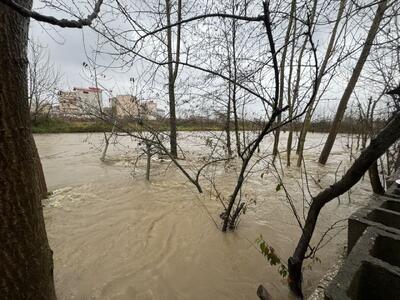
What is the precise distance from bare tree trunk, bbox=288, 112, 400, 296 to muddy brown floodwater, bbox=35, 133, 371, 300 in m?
0.31

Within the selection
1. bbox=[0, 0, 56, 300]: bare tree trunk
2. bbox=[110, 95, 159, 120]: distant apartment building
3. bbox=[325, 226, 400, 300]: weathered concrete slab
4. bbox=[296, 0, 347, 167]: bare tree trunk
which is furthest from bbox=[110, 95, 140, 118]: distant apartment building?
bbox=[325, 226, 400, 300]: weathered concrete slab

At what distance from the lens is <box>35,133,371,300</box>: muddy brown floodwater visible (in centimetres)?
232

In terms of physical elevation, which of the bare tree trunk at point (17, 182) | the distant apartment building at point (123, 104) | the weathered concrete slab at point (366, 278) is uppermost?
the distant apartment building at point (123, 104)

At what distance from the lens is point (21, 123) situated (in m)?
1.38

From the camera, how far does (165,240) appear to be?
316 centimetres

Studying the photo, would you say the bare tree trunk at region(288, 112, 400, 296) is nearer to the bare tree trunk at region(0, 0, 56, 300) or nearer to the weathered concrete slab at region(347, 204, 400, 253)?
the weathered concrete slab at region(347, 204, 400, 253)

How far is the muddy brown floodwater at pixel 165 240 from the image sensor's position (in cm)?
232

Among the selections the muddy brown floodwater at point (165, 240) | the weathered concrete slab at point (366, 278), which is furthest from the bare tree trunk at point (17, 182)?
the weathered concrete slab at point (366, 278)

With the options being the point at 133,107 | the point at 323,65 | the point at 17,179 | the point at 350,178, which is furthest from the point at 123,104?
the point at 350,178

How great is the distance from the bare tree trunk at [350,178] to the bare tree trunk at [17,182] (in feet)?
6.50

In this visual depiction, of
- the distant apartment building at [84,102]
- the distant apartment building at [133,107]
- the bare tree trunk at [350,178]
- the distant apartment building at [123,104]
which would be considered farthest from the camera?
the distant apartment building at [123,104]

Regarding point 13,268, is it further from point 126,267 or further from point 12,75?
point 126,267

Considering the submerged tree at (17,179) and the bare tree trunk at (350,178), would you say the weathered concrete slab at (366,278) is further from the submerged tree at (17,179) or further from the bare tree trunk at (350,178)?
the submerged tree at (17,179)

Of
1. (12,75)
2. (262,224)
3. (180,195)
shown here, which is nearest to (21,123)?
(12,75)
